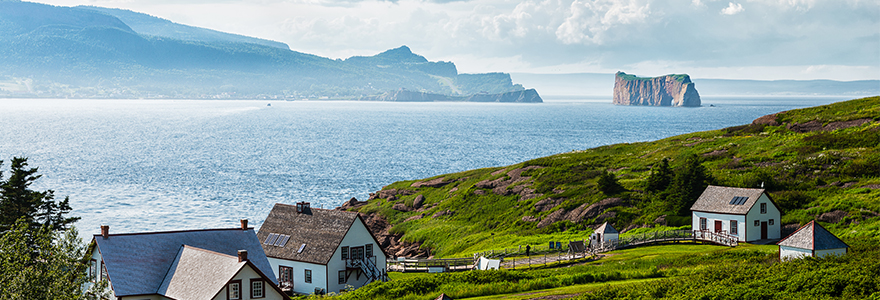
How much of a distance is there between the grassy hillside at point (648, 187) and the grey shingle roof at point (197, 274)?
27759 mm

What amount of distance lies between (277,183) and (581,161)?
52030mm

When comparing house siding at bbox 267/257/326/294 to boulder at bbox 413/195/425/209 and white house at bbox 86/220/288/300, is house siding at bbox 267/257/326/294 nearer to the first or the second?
white house at bbox 86/220/288/300

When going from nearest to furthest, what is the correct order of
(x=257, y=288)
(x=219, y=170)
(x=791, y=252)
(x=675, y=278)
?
(x=675, y=278)
(x=257, y=288)
(x=791, y=252)
(x=219, y=170)

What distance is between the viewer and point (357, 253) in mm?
51531

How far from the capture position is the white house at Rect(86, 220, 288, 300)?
3556 centimetres

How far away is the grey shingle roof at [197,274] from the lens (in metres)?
35.4

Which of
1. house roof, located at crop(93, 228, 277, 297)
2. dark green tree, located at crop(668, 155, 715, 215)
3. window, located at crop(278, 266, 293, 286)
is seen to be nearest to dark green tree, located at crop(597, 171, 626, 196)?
dark green tree, located at crop(668, 155, 715, 215)

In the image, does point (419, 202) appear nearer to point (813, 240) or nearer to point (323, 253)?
point (323, 253)

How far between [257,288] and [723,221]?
38.4 m

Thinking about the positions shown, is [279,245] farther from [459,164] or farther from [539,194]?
[459,164]

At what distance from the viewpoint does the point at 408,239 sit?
71.3 meters

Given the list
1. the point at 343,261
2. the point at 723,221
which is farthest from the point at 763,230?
the point at 343,261

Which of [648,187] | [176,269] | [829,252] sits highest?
[648,187]

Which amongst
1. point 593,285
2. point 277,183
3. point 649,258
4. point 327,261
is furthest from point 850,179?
point 277,183
